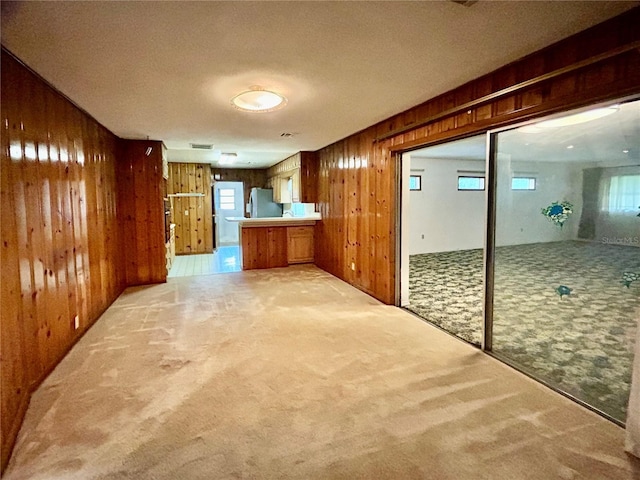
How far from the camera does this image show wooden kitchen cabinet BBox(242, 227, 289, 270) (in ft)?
22.4

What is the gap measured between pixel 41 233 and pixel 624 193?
4.06 metres

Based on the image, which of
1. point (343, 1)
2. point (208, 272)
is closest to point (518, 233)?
point (343, 1)

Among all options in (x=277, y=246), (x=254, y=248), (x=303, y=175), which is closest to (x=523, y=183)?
(x=303, y=175)

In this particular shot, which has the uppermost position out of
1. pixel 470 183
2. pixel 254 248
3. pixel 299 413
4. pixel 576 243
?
pixel 470 183

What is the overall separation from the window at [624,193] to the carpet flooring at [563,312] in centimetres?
27

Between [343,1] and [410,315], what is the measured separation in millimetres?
3232

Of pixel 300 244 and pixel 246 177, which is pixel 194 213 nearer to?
pixel 246 177

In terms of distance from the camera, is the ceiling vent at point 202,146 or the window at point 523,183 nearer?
the window at point 523,183

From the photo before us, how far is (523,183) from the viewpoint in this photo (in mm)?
3355

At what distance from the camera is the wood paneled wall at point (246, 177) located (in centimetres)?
1047

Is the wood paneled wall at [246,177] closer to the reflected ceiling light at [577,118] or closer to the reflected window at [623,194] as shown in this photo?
the reflected ceiling light at [577,118]

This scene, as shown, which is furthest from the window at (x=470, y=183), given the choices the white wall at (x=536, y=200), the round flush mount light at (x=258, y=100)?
the round flush mount light at (x=258, y=100)

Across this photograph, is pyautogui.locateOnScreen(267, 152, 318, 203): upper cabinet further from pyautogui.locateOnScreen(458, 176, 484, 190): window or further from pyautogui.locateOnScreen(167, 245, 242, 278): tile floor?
pyautogui.locateOnScreen(458, 176, 484, 190): window

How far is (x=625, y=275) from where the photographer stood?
2.64 meters
